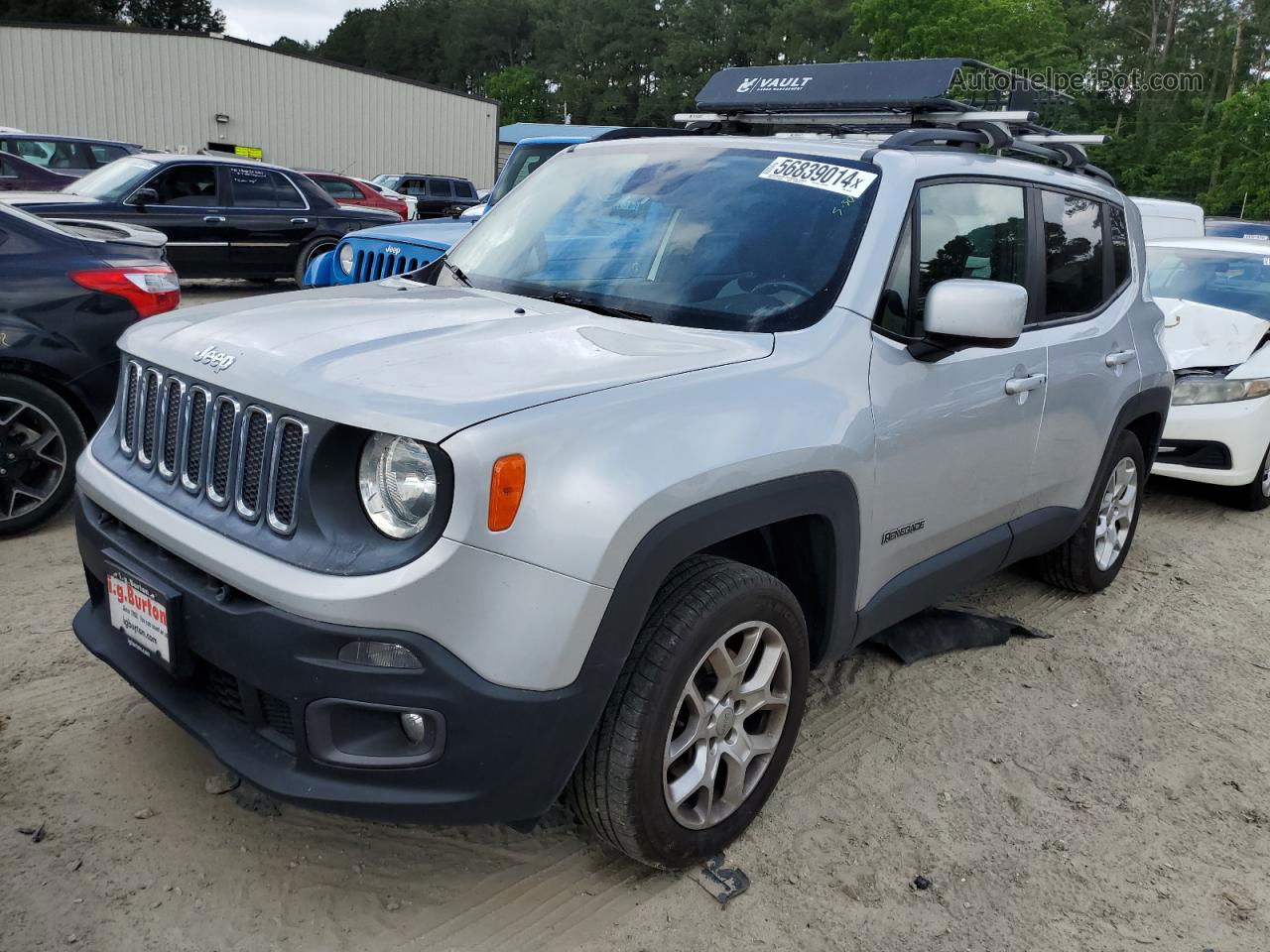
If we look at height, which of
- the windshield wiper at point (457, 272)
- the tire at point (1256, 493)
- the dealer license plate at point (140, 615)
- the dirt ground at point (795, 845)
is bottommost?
the dirt ground at point (795, 845)

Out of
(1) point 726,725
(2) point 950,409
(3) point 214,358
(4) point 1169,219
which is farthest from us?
(4) point 1169,219

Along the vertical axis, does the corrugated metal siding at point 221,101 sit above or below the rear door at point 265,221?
above

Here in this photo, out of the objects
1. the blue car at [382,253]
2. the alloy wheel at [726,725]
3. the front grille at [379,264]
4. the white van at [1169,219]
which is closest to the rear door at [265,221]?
the blue car at [382,253]

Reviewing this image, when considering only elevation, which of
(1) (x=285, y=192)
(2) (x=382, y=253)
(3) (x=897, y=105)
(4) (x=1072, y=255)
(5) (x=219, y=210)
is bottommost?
(5) (x=219, y=210)

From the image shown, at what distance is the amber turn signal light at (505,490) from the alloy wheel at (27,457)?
3.34 m

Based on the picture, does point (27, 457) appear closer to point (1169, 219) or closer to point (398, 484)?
point (398, 484)

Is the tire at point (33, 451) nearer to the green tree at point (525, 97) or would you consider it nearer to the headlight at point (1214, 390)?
the headlight at point (1214, 390)

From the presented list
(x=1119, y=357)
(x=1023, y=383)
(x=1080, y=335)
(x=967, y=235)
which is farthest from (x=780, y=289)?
(x=1119, y=357)

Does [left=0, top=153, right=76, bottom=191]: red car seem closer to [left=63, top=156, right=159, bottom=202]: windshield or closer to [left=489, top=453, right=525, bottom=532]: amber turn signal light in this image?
[left=63, top=156, right=159, bottom=202]: windshield

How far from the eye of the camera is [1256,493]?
6516 mm

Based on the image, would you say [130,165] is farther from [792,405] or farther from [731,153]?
[792,405]

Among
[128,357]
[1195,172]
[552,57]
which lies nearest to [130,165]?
[128,357]

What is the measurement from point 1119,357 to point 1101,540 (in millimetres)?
938

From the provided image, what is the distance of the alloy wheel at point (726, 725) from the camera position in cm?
257
